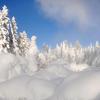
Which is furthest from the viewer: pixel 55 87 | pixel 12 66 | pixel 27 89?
pixel 12 66

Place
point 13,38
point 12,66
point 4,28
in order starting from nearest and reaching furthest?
1. point 12,66
2. point 4,28
3. point 13,38

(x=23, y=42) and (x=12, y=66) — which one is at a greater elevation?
(x=23, y=42)

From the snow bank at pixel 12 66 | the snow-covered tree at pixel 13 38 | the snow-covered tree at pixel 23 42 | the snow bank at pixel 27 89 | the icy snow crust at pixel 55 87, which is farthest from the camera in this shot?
the snow-covered tree at pixel 23 42

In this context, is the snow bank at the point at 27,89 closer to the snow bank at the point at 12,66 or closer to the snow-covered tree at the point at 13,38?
the snow bank at the point at 12,66

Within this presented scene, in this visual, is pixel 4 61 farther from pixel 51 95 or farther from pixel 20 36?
pixel 20 36

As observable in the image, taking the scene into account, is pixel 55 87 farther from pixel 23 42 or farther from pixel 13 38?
pixel 23 42

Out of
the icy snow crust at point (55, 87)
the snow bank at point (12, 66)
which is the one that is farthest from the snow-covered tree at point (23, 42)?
the icy snow crust at point (55, 87)

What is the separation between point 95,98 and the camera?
42.2 ft

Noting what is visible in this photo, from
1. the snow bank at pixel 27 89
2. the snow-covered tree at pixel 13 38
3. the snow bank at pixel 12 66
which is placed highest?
the snow-covered tree at pixel 13 38

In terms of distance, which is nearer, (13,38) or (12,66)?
(12,66)

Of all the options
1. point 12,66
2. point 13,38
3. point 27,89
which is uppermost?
point 13,38

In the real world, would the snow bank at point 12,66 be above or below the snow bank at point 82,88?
above

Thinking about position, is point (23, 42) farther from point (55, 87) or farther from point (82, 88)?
Result: point (82, 88)

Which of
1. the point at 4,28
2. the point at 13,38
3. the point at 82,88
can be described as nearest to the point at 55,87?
the point at 82,88
